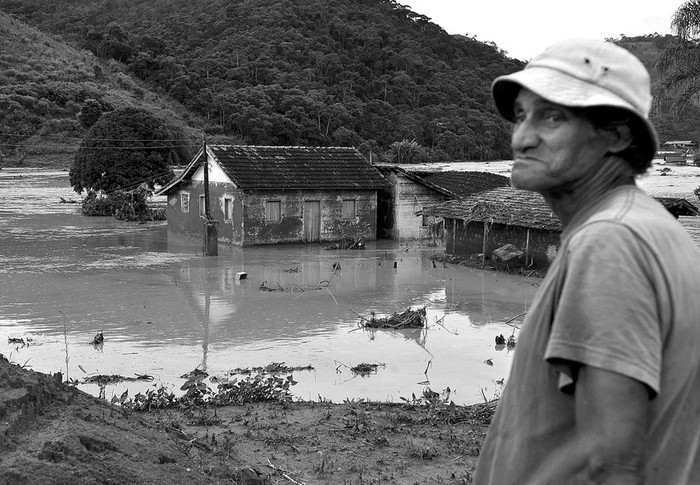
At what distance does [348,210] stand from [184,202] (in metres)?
→ 6.55

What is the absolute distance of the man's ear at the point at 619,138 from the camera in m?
1.93

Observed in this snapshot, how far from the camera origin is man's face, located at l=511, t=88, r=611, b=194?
194cm

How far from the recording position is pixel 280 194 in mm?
29453

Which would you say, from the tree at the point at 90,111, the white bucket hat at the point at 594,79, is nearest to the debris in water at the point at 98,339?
the white bucket hat at the point at 594,79

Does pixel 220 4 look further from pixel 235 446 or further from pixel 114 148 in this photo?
pixel 235 446

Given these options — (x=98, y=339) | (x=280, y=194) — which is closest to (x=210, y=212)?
(x=280, y=194)

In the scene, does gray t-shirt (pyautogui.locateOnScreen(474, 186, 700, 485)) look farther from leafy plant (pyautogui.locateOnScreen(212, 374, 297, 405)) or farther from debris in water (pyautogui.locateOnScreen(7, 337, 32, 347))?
debris in water (pyautogui.locateOnScreen(7, 337, 32, 347))

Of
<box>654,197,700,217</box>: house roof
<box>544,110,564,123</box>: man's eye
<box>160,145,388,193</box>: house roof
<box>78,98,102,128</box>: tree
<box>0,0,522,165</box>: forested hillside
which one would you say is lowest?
<box>654,197,700,217</box>: house roof

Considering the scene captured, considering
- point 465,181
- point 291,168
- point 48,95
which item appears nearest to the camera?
point 291,168

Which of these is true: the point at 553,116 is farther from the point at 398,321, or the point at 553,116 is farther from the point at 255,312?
the point at 255,312

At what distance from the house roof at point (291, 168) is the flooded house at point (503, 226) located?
421 cm

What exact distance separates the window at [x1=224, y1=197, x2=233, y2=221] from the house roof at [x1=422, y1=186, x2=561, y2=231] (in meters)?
6.81

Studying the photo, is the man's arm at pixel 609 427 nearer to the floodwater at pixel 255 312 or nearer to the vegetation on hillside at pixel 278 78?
the floodwater at pixel 255 312

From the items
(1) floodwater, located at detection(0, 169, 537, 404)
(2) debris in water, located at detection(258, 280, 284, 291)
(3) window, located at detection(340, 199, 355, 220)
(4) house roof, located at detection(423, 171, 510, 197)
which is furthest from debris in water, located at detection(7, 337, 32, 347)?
(4) house roof, located at detection(423, 171, 510, 197)
